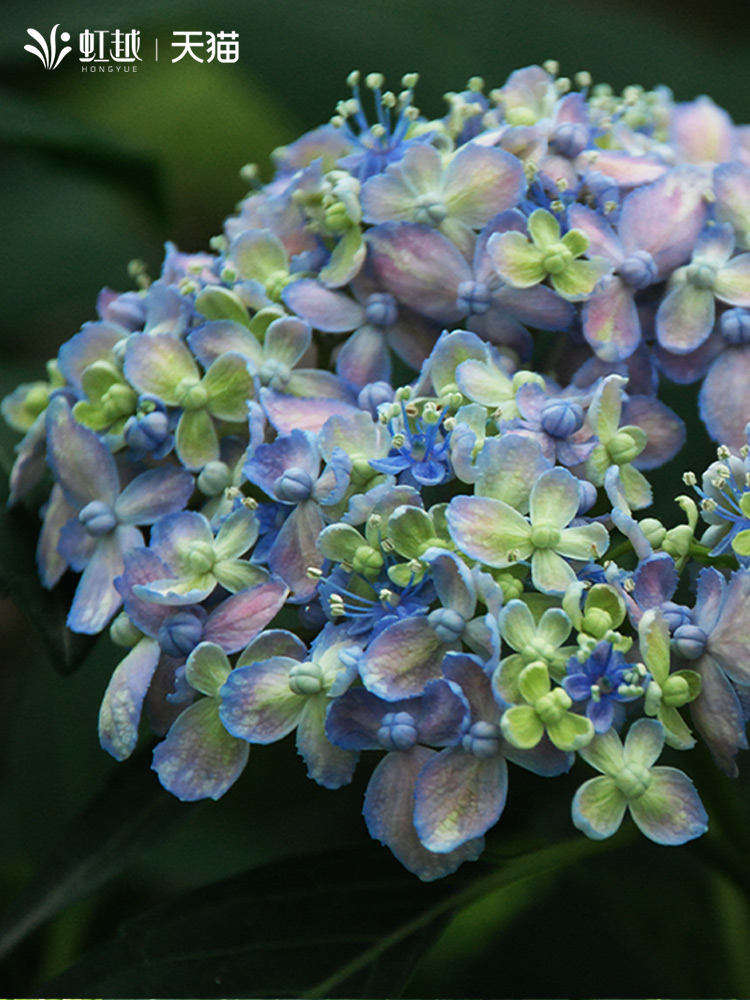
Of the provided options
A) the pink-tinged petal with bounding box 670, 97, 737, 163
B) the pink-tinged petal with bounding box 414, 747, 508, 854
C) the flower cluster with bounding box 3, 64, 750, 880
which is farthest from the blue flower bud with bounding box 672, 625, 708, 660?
the pink-tinged petal with bounding box 670, 97, 737, 163

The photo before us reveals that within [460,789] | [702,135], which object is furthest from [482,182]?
[460,789]

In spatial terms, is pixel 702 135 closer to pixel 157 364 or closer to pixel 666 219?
pixel 666 219

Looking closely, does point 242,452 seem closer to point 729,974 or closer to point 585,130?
point 585,130

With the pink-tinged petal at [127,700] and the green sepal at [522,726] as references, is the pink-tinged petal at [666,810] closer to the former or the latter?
the green sepal at [522,726]

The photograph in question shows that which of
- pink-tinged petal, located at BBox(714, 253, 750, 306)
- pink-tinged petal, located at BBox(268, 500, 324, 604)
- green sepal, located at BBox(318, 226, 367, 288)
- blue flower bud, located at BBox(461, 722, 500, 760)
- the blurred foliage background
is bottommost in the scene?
the blurred foliage background

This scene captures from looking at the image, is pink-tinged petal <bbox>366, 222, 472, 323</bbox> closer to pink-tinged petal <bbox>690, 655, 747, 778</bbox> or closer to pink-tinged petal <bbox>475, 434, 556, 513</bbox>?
pink-tinged petal <bbox>475, 434, 556, 513</bbox>

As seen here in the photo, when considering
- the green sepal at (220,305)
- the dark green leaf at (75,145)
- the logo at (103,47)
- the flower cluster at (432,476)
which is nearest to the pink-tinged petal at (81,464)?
the flower cluster at (432,476)
